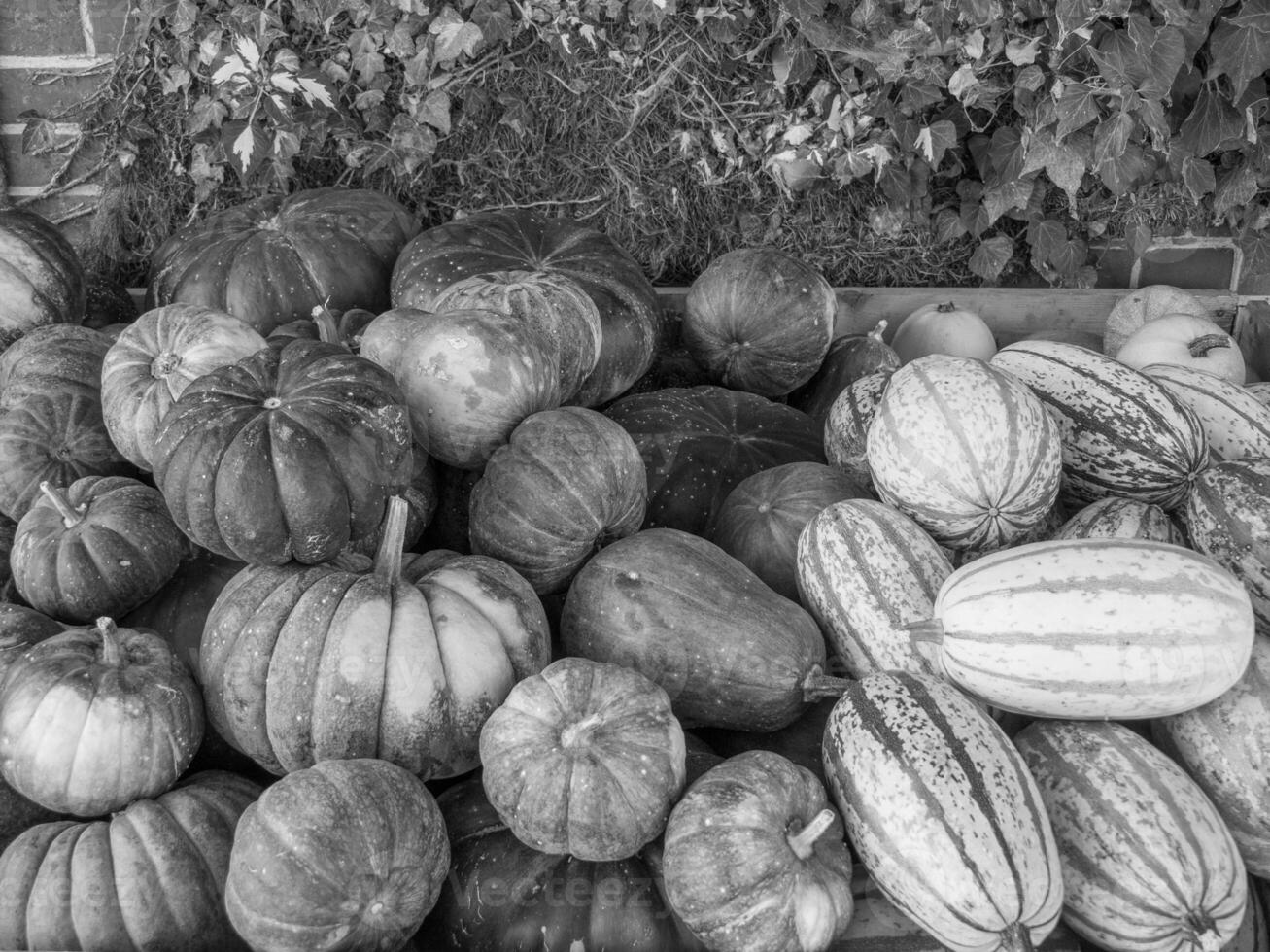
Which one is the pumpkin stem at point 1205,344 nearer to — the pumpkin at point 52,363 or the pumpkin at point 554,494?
the pumpkin at point 554,494

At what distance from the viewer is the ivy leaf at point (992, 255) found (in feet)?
11.8

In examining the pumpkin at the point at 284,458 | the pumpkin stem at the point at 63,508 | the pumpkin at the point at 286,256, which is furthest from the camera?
the pumpkin at the point at 286,256

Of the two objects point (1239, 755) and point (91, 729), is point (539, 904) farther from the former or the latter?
point (1239, 755)

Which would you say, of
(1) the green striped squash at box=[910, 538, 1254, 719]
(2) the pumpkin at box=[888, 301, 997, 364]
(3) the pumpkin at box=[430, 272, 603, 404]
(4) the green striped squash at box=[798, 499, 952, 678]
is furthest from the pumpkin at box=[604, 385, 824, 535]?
(1) the green striped squash at box=[910, 538, 1254, 719]

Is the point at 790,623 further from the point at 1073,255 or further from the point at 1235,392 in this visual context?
the point at 1073,255

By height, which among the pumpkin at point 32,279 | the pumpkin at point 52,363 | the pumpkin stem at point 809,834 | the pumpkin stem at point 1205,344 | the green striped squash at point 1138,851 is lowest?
the green striped squash at point 1138,851

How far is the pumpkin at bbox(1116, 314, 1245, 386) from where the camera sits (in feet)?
9.72

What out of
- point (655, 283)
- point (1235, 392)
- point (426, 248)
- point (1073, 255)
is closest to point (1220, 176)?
point (1073, 255)

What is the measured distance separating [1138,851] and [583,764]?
0.91 metres

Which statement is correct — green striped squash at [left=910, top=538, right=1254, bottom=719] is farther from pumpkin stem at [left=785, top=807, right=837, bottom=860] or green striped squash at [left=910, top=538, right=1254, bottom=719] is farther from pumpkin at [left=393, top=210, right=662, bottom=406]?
pumpkin at [left=393, top=210, right=662, bottom=406]

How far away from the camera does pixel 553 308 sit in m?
2.42

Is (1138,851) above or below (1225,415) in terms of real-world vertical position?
below

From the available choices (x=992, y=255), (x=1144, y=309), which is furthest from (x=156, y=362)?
(x=1144, y=309)

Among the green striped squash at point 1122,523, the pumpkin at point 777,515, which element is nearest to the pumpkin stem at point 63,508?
the pumpkin at point 777,515
